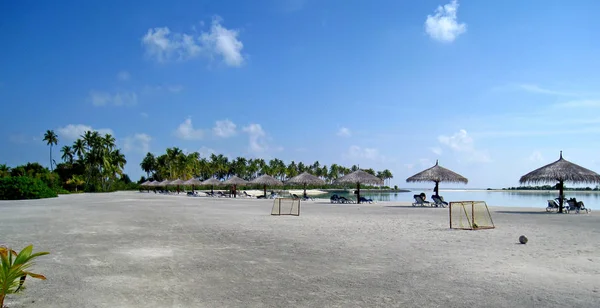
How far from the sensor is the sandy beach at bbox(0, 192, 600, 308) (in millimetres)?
4820

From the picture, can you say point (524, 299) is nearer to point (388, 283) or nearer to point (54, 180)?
point (388, 283)

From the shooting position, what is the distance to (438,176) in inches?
1007

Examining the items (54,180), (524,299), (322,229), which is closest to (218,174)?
(54,180)

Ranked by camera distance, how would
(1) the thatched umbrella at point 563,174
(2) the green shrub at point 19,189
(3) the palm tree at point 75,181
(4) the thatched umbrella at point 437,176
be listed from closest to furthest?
1. (1) the thatched umbrella at point 563,174
2. (4) the thatched umbrella at point 437,176
3. (2) the green shrub at point 19,189
4. (3) the palm tree at point 75,181

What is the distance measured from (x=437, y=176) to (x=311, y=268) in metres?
20.9

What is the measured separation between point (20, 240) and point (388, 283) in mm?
9202

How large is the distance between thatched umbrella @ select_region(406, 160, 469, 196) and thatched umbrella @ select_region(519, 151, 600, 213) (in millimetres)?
5184

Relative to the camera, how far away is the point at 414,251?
26.9 ft

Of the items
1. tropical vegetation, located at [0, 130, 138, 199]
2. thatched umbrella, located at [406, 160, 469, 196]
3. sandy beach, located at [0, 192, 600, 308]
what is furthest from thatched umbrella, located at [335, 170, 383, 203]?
tropical vegetation, located at [0, 130, 138, 199]

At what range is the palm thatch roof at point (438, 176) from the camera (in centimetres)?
2553

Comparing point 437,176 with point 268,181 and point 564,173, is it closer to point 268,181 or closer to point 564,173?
point 564,173

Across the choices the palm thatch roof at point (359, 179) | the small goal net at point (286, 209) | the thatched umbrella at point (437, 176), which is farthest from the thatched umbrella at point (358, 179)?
the small goal net at point (286, 209)

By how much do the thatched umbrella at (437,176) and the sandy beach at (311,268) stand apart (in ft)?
46.1

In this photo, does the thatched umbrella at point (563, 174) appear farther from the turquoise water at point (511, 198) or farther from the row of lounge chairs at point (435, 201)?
the turquoise water at point (511, 198)
